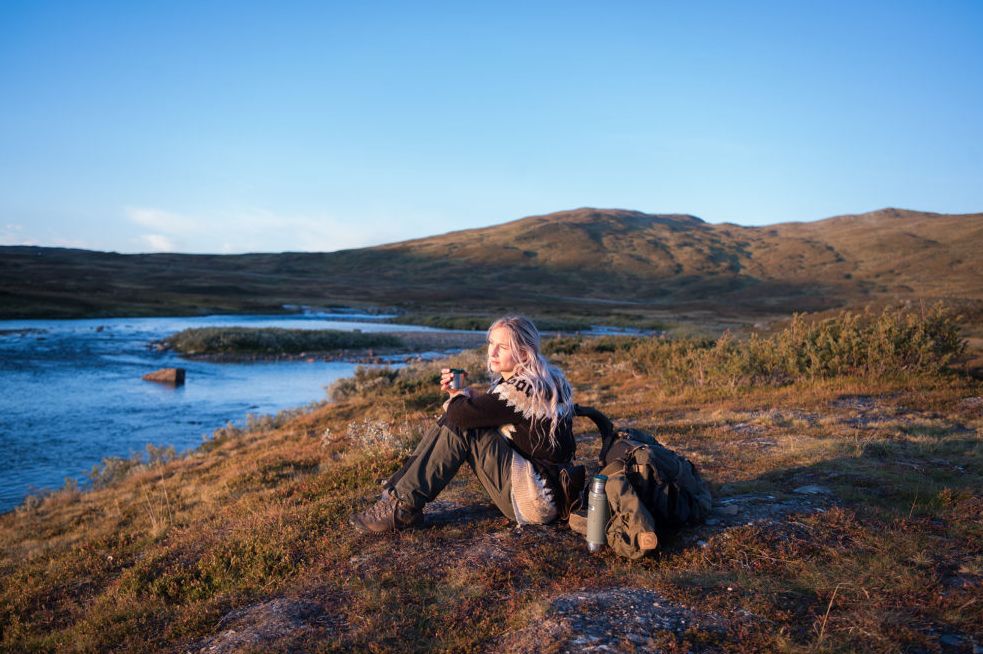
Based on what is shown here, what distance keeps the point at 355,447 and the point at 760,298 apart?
84785 millimetres

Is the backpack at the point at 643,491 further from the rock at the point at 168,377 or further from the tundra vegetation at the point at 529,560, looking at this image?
the rock at the point at 168,377

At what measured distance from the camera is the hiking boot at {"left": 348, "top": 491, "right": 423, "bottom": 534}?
5168 millimetres

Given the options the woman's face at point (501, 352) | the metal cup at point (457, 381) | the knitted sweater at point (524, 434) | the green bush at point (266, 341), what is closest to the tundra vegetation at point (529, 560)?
the knitted sweater at point (524, 434)

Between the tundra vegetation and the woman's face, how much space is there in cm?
130

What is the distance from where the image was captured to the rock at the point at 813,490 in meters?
5.64

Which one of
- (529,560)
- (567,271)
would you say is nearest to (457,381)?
(529,560)

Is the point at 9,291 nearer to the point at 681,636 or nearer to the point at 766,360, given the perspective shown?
the point at 766,360

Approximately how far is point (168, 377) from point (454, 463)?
18.8 m

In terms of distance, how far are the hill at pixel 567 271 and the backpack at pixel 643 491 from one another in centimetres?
4925

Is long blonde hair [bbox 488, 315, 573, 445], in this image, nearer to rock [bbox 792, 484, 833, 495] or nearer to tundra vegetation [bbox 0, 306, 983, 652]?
tundra vegetation [bbox 0, 306, 983, 652]

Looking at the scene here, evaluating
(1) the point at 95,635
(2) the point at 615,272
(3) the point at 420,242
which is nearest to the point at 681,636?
(1) the point at 95,635

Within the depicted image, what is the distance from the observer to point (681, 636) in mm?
3521

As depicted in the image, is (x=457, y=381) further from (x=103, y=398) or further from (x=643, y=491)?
(x=103, y=398)

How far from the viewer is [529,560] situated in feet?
15.0
